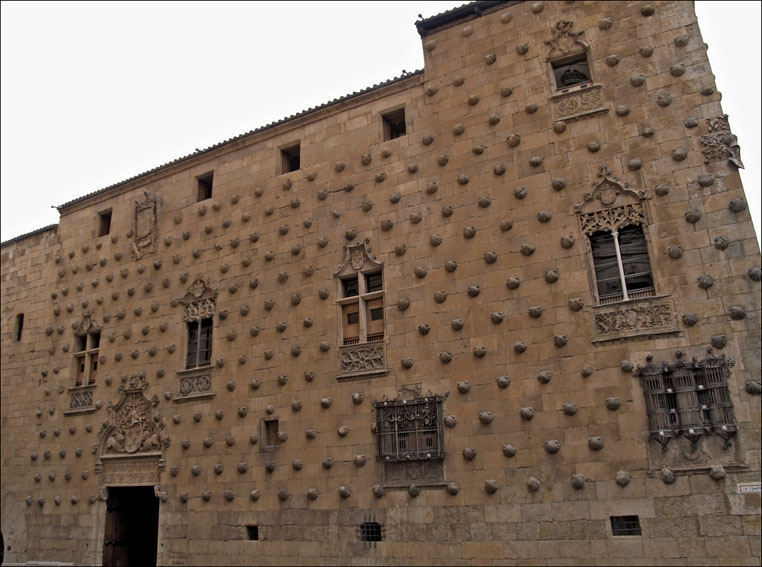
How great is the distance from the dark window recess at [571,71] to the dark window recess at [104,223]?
39.2 ft

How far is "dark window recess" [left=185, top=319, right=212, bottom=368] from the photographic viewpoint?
45.3 ft

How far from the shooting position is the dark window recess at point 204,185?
15438 millimetres

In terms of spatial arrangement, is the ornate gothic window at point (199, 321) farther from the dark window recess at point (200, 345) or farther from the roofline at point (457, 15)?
the roofline at point (457, 15)

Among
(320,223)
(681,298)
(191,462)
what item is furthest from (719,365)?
(191,462)

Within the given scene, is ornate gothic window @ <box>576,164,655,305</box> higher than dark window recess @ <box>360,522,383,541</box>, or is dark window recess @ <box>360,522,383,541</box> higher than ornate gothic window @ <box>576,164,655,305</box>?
ornate gothic window @ <box>576,164,655,305</box>

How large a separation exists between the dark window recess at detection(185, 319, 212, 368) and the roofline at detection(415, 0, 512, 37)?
764 centimetres

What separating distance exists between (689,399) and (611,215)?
3039mm

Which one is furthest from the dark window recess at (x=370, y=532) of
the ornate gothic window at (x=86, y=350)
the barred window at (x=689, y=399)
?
the ornate gothic window at (x=86, y=350)

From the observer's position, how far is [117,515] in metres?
14.4

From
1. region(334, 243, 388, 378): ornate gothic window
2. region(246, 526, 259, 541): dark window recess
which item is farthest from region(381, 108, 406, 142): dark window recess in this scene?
region(246, 526, 259, 541): dark window recess

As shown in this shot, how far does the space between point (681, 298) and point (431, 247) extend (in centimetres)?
422

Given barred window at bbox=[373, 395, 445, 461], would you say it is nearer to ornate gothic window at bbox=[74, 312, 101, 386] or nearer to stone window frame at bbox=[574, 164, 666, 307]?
stone window frame at bbox=[574, 164, 666, 307]

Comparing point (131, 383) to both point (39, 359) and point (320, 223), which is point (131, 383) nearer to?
point (39, 359)

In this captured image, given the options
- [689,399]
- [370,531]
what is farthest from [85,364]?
[689,399]
